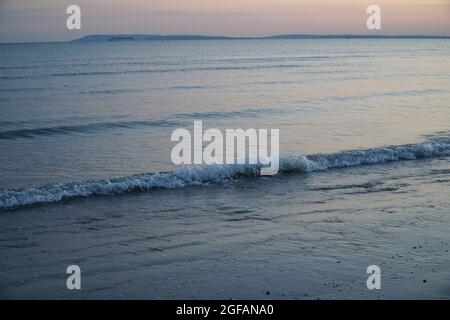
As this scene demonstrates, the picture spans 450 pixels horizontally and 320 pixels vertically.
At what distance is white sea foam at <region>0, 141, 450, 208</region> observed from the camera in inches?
482

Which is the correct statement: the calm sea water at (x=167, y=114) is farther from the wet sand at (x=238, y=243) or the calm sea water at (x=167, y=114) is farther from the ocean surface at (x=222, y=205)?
the wet sand at (x=238, y=243)

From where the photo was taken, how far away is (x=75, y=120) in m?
23.2

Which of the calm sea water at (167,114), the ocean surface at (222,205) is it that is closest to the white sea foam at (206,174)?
the ocean surface at (222,205)

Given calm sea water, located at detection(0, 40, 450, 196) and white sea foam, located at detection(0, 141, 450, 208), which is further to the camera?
calm sea water, located at detection(0, 40, 450, 196)

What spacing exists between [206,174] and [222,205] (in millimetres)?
2746

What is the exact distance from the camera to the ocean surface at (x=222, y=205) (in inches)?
306

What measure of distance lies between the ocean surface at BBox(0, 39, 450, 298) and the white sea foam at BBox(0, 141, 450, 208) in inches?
1.4

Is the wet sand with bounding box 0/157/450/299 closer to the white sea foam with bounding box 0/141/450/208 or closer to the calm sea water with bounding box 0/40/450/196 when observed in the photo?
the white sea foam with bounding box 0/141/450/208

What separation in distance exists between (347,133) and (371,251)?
12.4 metres

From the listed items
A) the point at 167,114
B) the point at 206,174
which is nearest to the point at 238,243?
the point at 206,174

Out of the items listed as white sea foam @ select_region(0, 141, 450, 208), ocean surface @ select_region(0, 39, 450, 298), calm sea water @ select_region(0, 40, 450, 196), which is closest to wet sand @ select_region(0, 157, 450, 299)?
ocean surface @ select_region(0, 39, 450, 298)

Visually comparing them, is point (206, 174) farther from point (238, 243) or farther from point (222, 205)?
point (238, 243)

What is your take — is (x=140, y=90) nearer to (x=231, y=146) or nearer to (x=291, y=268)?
(x=231, y=146)

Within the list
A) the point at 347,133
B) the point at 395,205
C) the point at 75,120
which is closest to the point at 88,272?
the point at 395,205
